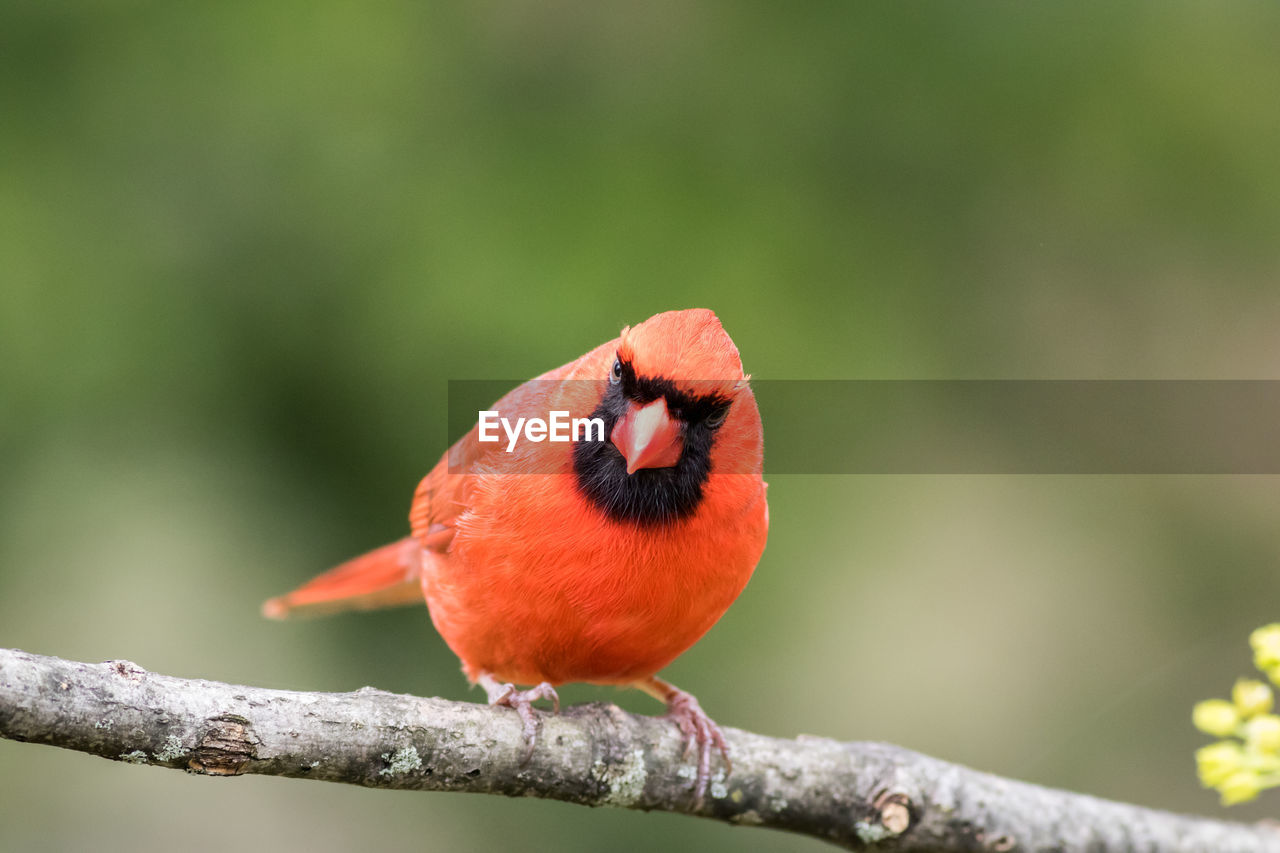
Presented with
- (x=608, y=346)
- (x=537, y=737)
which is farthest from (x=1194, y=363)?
(x=537, y=737)

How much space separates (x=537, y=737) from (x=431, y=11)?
6.82 feet

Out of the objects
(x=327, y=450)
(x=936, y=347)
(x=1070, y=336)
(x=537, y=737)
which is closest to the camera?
(x=537, y=737)

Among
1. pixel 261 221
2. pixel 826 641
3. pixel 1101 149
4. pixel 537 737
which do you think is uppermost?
pixel 1101 149

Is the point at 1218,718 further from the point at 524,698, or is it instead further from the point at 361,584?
the point at 361,584

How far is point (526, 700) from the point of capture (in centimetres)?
220

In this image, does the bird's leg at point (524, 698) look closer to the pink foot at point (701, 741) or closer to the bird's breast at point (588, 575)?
the bird's breast at point (588, 575)

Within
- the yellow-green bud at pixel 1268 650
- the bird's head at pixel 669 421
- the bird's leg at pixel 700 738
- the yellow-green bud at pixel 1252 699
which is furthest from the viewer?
the bird's leg at pixel 700 738

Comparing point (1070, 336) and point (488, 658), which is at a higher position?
point (1070, 336)

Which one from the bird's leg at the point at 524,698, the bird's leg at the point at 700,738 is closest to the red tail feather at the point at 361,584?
the bird's leg at the point at 524,698

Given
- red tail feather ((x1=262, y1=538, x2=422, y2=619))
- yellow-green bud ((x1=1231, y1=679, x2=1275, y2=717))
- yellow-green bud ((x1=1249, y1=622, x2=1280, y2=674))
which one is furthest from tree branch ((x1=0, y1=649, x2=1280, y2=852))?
yellow-green bud ((x1=1249, y1=622, x2=1280, y2=674))

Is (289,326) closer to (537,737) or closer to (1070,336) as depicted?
(537,737)

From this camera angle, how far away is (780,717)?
3498 mm

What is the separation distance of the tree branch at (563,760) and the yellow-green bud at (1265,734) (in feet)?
3.32

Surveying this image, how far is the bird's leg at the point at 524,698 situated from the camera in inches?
81.8
